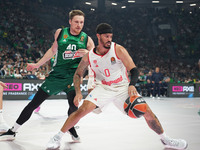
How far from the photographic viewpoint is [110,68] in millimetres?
3396

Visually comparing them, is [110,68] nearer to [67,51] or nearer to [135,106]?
[135,106]

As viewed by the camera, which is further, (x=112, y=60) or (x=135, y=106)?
(x=112, y=60)

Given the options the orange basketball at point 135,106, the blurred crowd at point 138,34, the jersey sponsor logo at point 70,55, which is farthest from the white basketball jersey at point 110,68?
the blurred crowd at point 138,34

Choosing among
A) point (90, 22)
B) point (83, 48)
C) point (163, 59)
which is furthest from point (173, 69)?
point (83, 48)

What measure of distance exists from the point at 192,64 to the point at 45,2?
17.0 metres

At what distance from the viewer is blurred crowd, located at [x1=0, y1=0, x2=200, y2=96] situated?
19.2m

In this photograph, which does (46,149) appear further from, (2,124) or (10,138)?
(2,124)

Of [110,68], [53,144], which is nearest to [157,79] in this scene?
[110,68]

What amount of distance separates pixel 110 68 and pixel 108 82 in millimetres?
210

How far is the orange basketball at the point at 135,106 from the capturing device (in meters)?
3.12

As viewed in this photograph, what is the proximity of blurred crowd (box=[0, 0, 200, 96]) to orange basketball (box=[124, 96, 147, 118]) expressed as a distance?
515 inches

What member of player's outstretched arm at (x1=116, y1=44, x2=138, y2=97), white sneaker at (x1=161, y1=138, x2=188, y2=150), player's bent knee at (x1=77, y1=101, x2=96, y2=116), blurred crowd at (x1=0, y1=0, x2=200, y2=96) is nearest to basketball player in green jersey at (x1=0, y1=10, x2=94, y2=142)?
player's bent knee at (x1=77, y1=101, x2=96, y2=116)

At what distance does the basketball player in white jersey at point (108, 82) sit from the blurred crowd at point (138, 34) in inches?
501

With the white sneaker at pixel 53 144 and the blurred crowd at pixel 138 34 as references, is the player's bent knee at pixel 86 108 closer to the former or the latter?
the white sneaker at pixel 53 144
